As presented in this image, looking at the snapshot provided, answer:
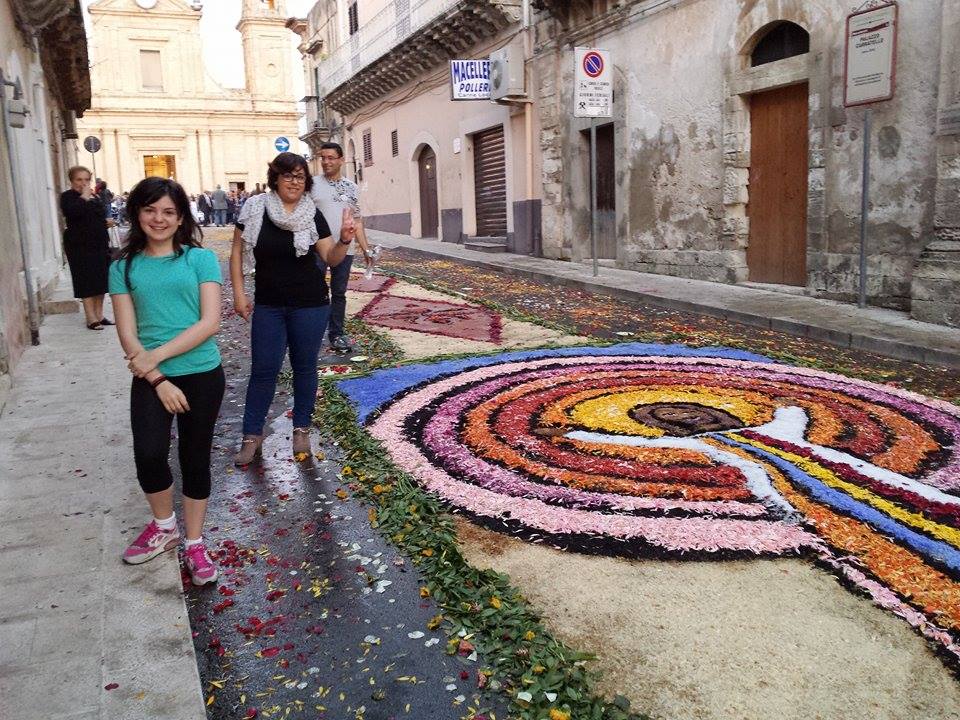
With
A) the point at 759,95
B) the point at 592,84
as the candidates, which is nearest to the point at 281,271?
the point at 759,95

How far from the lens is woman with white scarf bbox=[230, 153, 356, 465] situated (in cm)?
473

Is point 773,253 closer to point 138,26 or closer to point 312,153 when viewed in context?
point 312,153

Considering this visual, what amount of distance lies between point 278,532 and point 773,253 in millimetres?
9796

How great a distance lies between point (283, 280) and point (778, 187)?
8998mm

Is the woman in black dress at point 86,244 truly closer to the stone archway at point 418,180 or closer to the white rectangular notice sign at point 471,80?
the white rectangular notice sign at point 471,80

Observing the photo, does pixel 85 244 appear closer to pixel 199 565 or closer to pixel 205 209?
pixel 199 565

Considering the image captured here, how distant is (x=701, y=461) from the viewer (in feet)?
15.1

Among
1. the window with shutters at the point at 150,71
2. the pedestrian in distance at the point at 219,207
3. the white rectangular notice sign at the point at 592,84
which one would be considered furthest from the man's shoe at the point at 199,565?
the window with shutters at the point at 150,71

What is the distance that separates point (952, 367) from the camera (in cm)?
714

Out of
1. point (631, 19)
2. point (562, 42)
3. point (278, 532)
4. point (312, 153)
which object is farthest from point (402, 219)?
point (278, 532)

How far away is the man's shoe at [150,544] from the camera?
3.49 metres

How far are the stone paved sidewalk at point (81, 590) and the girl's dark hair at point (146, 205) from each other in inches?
45.9

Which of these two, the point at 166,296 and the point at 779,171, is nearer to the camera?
the point at 166,296

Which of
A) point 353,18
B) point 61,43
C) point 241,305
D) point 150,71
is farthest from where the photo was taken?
point 150,71
